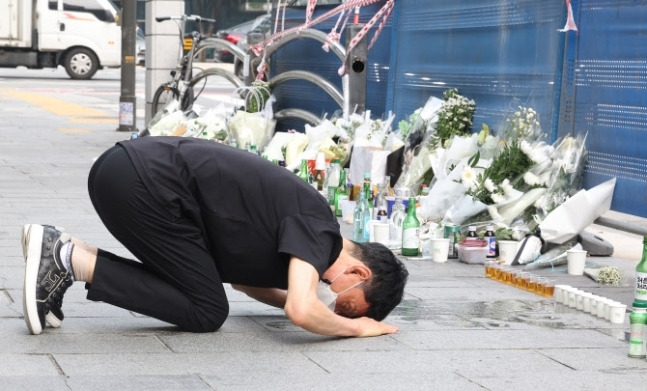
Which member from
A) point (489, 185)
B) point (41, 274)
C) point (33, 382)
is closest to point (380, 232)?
point (489, 185)

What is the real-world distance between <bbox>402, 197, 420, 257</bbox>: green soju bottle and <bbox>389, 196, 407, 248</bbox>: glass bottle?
226mm

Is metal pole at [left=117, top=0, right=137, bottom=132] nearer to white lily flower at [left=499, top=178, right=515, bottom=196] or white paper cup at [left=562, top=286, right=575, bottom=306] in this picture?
white lily flower at [left=499, top=178, right=515, bottom=196]

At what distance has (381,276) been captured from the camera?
17.1 feet

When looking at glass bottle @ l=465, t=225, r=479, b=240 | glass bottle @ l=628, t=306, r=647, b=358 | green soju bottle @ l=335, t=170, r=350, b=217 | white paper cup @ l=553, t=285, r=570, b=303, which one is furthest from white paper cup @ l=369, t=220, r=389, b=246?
glass bottle @ l=628, t=306, r=647, b=358

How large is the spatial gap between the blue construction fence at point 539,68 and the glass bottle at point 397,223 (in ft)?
3.56

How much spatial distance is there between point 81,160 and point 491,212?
654cm

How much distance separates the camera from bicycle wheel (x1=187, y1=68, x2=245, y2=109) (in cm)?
1480

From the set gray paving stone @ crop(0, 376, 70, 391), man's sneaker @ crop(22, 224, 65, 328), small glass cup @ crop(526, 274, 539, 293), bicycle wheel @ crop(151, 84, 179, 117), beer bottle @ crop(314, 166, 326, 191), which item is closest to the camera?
gray paving stone @ crop(0, 376, 70, 391)

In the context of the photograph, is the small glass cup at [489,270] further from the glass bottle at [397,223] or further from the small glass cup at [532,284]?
the glass bottle at [397,223]

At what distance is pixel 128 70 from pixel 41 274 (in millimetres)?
12523

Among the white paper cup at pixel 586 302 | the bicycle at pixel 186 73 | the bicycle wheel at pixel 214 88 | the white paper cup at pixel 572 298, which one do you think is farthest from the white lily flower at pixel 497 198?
the bicycle at pixel 186 73

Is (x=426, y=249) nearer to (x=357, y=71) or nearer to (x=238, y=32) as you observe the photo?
(x=357, y=71)

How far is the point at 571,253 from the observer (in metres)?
7.45

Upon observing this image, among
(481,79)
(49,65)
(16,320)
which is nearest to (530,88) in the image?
(481,79)
